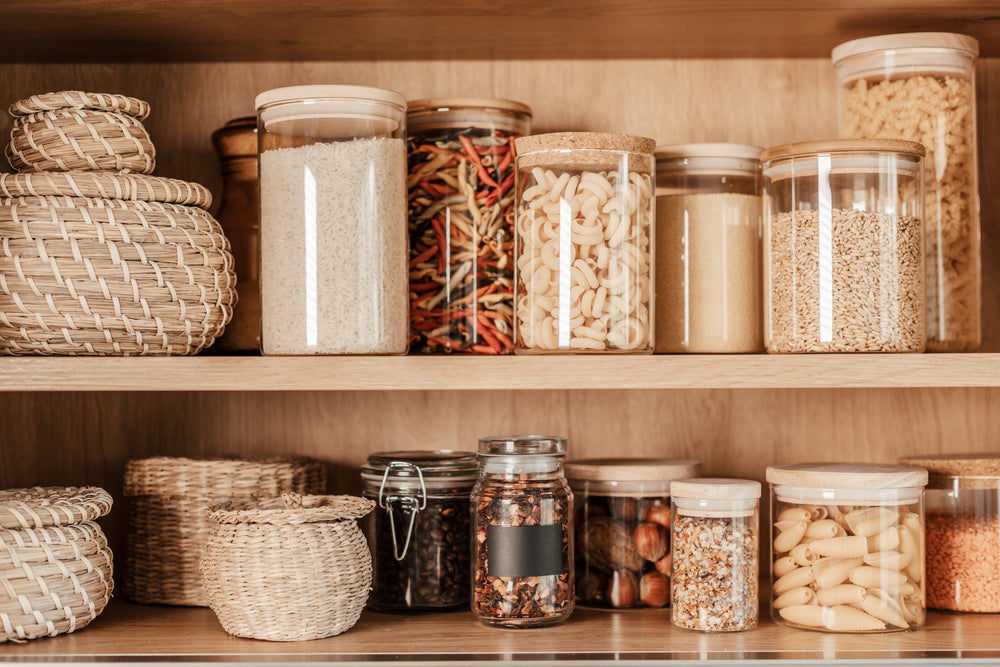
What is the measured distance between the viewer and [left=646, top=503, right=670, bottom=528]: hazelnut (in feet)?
3.63

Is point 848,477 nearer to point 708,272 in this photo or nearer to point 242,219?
point 708,272

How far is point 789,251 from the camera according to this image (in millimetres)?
1027

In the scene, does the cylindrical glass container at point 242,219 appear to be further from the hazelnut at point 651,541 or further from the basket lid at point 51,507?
the hazelnut at point 651,541

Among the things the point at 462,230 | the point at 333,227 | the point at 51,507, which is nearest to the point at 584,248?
the point at 462,230

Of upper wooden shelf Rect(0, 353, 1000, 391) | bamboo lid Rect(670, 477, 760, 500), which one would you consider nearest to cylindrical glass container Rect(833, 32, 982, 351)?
upper wooden shelf Rect(0, 353, 1000, 391)

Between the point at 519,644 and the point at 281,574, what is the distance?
0.25 meters

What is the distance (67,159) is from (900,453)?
108 cm

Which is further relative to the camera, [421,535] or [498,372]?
[421,535]

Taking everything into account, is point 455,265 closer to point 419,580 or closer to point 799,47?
point 419,580

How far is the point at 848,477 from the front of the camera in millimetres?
1012

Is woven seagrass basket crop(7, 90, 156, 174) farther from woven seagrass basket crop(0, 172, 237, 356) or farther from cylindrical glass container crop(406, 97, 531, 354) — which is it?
cylindrical glass container crop(406, 97, 531, 354)

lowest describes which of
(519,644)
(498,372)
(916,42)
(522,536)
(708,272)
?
(519,644)

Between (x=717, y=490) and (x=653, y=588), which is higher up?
(x=717, y=490)

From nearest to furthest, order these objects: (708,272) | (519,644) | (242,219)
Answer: (519,644)
(708,272)
(242,219)
